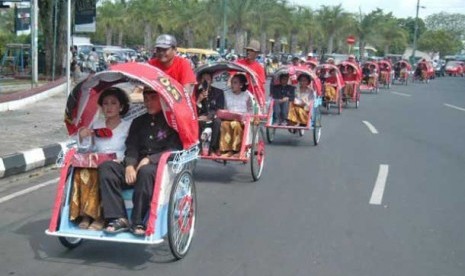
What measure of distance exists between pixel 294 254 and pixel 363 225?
1380 millimetres

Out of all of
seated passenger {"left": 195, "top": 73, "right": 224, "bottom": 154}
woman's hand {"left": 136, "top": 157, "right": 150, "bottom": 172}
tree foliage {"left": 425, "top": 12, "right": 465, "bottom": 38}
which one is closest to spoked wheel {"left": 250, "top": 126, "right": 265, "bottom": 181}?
seated passenger {"left": 195, "top": 73, "right": 224, "bottom": 154}

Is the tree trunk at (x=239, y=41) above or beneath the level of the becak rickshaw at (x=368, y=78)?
above

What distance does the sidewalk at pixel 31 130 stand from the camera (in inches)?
391

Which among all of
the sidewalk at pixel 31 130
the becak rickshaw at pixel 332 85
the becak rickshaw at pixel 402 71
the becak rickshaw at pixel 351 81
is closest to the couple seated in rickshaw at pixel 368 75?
the becak rickshaw at pixel 351 81

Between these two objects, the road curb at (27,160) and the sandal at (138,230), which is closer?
the sandal at (138,230)

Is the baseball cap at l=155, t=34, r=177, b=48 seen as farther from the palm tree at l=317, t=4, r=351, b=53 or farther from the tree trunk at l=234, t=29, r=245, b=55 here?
the palm tree at l=317, t=4, r=351, b=53

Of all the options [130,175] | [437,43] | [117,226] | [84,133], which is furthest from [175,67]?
[437,43]

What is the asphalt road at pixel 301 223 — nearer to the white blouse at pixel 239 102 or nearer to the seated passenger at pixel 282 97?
the seated passenger at pixel 282 97

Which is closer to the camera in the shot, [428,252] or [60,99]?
[428,252]

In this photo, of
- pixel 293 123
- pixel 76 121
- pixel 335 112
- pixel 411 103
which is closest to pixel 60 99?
pixel 335 112

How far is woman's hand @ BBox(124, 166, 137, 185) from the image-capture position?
578 centimetres

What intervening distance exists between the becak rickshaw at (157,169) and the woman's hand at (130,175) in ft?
0.36

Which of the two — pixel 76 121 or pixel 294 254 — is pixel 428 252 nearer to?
pixel 294 254

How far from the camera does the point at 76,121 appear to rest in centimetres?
633
